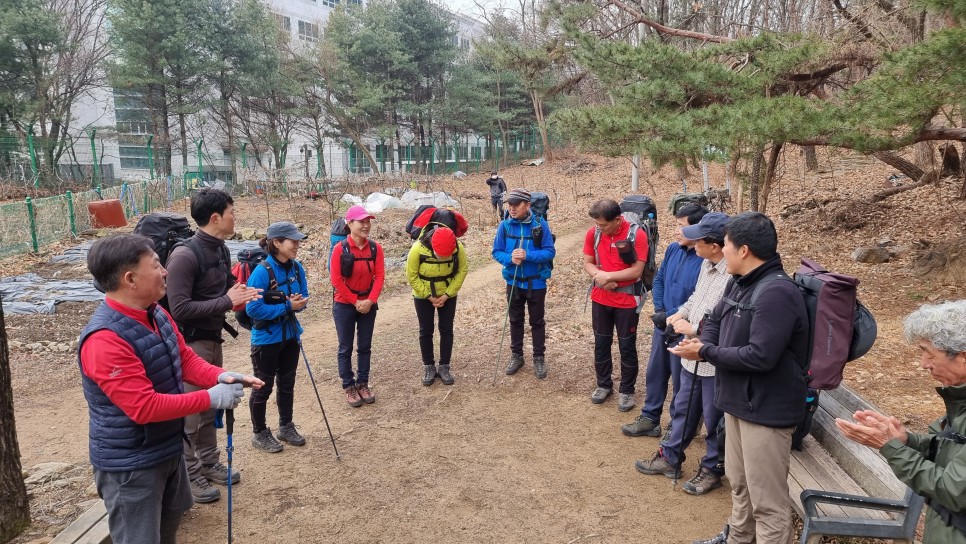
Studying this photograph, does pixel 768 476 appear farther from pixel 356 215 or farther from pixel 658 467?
pixel 356 215

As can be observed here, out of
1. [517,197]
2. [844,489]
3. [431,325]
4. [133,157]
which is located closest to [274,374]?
[431,325]

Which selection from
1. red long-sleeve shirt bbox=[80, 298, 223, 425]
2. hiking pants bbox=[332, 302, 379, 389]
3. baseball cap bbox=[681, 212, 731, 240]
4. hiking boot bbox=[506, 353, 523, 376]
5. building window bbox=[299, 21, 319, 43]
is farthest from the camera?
building window bbox=[299, 21, 319, 43]

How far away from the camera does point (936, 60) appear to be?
15.5 feet

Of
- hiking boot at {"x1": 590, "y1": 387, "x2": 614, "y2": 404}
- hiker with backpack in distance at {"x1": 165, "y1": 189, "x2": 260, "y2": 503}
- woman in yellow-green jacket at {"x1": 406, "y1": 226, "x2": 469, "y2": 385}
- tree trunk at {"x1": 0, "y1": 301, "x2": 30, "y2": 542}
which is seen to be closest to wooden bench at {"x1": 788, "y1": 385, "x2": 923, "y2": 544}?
hiking boot at {"x1": 590, "y1": 387, "x2": 614, "y2": 404}

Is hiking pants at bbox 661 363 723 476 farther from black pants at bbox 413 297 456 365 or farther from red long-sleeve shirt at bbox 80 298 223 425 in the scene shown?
red long-sleeve shirt at bbox 80 298 223 425

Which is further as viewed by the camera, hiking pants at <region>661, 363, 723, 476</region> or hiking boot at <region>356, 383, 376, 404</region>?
hiking boot at <region>356, 383, 376, 404</region>

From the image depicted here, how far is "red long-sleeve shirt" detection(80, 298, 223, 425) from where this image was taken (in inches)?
85.7

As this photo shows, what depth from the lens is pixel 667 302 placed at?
406 cm

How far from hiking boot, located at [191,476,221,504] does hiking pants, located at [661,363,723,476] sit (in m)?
2.87

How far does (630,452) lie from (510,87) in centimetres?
3150

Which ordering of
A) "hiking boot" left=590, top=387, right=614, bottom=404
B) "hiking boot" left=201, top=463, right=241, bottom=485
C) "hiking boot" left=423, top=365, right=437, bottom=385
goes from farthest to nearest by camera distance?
"hiking boot" left=423, top=365, right=437, bottom=385 < "hiking boot" left=590, top=387, right=614, bottom=404 < "hiking boot" left=201, top=463, right=241, bottom=485

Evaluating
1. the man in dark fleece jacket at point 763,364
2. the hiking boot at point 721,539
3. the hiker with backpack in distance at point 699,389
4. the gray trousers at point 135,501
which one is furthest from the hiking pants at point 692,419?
the gray trousers at point 135,501

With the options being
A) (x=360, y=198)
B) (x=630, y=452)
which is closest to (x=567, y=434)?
(x=630, y=452)

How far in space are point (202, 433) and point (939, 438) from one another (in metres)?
3.83
